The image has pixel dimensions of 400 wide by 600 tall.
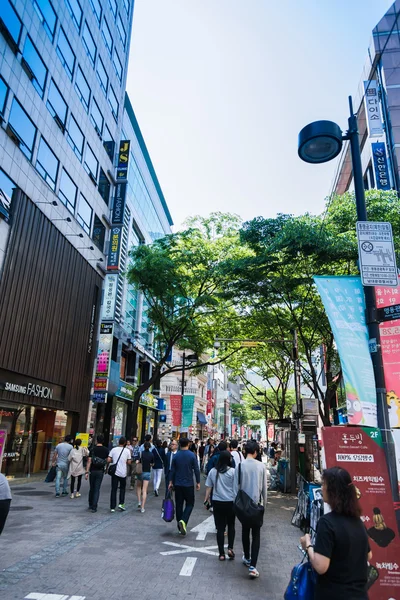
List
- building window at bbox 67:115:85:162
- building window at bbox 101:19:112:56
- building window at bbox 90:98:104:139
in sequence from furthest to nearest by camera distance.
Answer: building window at bbox 101:19:112:56 < building window at bbox 90:98:104:139 < building window at bbox 67:115:85:162

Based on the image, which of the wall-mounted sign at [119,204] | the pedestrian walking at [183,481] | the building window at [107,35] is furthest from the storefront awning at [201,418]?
the pedestrian walking at [183,481]

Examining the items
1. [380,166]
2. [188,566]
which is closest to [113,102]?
[380,166]

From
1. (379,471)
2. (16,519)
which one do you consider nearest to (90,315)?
(16,519)

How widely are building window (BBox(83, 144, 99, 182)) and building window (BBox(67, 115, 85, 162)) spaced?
69 cm

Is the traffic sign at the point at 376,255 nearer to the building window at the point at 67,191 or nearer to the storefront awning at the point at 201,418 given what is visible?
the building window at the point at 67,191

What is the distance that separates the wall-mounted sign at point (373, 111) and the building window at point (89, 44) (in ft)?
52.4

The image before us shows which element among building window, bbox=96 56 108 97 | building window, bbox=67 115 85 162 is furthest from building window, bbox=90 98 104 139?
building window, bbox=67 115 85 162

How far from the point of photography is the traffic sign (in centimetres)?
510

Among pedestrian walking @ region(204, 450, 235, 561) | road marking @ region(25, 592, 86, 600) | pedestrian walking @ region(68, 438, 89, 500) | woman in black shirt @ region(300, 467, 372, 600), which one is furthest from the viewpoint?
pedestrian walking @ region(68, 438, 89, 500)

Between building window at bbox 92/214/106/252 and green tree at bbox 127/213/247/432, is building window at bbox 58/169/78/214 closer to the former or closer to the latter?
building window at bbox 92/214/106/252

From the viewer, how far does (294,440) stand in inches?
640

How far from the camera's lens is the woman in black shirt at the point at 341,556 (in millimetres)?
2607

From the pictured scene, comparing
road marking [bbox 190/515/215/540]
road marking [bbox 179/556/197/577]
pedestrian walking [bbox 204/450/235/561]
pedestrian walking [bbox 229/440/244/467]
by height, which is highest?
pedestrian walking [bbox 229/440/244/467]

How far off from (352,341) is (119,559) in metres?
4.69
